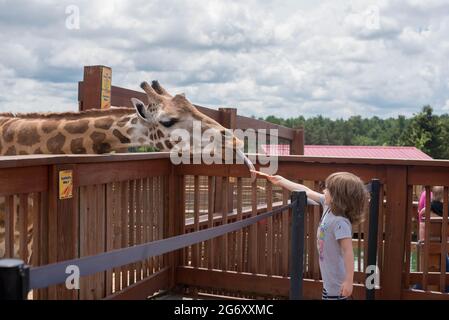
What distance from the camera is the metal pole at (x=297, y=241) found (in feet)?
10.5

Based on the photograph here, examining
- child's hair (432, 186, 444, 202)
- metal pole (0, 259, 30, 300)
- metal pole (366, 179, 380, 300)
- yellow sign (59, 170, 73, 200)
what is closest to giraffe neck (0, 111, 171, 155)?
yellow sign (59, 170, 73, 200)

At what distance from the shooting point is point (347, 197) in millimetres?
3385

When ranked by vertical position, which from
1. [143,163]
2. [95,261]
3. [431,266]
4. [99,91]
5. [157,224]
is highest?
[99,91]

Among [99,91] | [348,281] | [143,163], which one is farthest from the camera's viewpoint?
[99,91]

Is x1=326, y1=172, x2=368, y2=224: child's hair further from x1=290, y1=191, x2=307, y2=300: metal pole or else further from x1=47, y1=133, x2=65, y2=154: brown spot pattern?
x1=47, y1=133, x2=65, y2=154: brown spot pattern

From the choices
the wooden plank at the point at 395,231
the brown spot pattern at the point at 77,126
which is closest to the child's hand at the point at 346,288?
the wooden plank at the point at 395,231

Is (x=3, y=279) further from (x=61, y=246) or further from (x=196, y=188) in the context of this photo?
(x=196, y=188)

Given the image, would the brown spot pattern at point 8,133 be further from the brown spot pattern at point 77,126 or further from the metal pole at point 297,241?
the metal pole at point 297,241

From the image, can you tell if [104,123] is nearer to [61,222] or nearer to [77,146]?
[77,146]

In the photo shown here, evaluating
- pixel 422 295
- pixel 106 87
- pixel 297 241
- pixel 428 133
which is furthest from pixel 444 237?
pixel 428 133

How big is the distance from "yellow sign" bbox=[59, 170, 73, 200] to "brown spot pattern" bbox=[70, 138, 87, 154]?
159 centimetres
